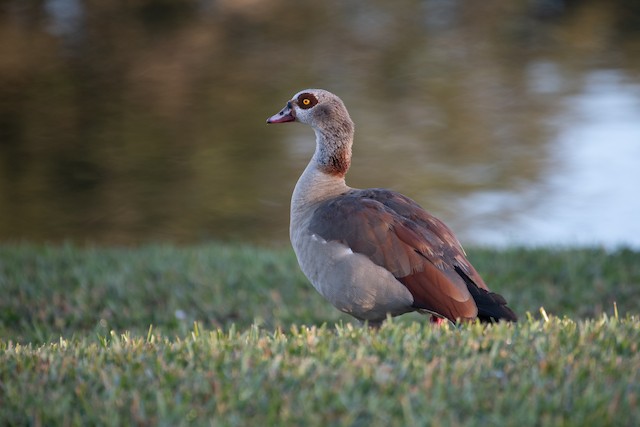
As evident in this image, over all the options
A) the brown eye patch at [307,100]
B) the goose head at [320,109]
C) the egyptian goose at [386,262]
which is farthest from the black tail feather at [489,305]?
the brown eye patch at [307,100]

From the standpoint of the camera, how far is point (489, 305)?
14.9ft

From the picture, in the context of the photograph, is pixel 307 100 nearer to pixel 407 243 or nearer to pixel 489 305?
pixel 407 243

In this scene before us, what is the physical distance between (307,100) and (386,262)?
130 centimetres

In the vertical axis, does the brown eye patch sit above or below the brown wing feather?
above

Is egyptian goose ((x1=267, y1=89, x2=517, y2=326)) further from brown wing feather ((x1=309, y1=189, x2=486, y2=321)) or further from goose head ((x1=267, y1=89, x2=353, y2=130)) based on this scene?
goose head ((x1=267, y1=89, x2=353, y2=130))

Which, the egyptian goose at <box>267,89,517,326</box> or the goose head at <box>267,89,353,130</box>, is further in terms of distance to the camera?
the goose head at <box>267,89,353,130</box>

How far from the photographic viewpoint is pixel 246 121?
1479 centimetres

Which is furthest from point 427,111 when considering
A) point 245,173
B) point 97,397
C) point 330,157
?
point 97,397

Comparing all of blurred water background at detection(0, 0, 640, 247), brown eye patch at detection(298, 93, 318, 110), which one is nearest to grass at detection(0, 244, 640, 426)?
brown eye patch at detection(298, 93, 318, 110)

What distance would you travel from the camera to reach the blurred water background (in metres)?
11.7

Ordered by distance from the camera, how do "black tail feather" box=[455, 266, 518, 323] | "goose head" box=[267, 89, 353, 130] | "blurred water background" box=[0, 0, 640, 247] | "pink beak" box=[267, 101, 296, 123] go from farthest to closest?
"blurred water background" box=[0, 0, 640, 247] < "pink beak" box=[267, 101, 296, 123] < "goose head" box=[267, 89, 353, 130] < "black tail feather" box=[455, 266, 518, 323]

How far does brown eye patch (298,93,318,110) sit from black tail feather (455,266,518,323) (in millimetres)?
1449

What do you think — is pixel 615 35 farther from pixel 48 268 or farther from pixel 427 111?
pixel 48 268

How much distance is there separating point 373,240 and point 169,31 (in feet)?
48.4
